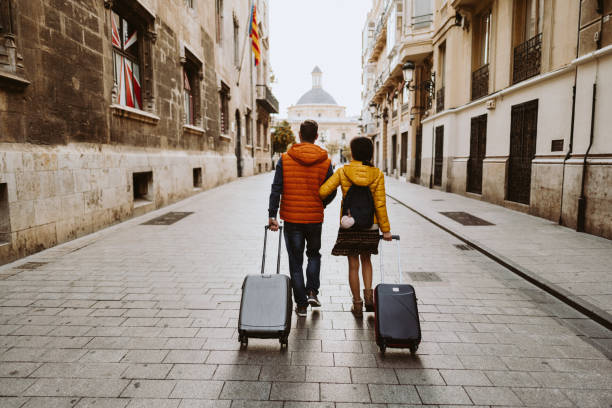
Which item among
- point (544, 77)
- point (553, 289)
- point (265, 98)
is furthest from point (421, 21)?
point (553, 289)

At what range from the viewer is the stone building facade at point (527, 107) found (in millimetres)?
7617

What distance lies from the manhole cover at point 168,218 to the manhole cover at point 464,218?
657 centimetres

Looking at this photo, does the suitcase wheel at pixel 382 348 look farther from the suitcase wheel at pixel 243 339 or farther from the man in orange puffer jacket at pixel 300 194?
the suitcase wheel at pixel 243 339

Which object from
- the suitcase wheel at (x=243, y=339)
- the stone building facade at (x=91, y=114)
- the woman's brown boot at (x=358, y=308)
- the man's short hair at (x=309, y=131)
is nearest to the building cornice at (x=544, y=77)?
the man's short hair at (x=309, y=131)

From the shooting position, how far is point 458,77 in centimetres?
1619

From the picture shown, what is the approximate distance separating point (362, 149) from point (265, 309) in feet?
5.30

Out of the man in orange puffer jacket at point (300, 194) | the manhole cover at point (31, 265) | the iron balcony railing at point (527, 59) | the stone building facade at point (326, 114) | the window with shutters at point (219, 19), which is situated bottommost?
the manhole cover at point (31, 265)

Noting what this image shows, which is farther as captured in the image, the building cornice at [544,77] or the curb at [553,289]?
the building cornice at [544,77]

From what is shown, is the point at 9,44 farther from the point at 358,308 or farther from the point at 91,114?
the point at 358,308

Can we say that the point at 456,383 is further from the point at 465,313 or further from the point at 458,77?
the point at 458,77

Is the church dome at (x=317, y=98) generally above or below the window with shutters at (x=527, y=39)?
above

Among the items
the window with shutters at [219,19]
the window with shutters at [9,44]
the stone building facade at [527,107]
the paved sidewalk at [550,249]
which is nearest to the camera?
the paved sidewalk at [550,249]

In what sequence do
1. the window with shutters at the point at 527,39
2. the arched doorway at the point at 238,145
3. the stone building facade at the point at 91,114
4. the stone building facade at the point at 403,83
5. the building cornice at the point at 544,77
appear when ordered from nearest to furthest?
the stone building facade at the point at 91,114
the building cornice at the point at 544,77
the window with shutters at the point at 527,39
the stone building facade at the point at 403,83
the arched doorway at the point at 238,145

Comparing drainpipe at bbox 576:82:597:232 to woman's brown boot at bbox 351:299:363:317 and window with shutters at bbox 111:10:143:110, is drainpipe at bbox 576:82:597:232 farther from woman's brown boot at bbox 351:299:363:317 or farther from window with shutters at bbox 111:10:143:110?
window with shutters at bbox 111:10:143:110
